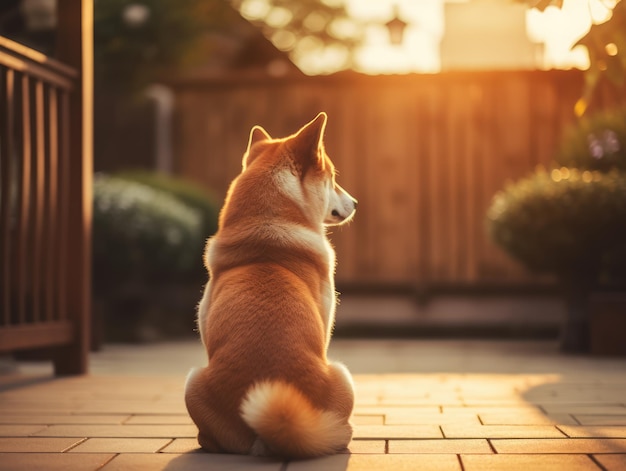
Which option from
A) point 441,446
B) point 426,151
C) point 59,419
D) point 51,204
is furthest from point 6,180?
point 426,151

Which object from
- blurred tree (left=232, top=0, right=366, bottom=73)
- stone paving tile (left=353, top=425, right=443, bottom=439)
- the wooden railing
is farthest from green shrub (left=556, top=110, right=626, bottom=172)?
blurred tree (left=232, top=0, right=366, bottom=73)

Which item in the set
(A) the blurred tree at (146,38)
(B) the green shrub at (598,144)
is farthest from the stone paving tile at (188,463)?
(A) the blurred tree at (146,38)

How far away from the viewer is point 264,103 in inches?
367

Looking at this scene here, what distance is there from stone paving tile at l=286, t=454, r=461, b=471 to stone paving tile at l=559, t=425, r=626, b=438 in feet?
1.98

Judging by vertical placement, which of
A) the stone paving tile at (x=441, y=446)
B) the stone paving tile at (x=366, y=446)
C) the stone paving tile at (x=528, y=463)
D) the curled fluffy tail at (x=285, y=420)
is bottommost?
the stone paving tile at (x=366, y=446)

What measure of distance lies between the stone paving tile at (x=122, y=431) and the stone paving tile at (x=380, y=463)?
70cm

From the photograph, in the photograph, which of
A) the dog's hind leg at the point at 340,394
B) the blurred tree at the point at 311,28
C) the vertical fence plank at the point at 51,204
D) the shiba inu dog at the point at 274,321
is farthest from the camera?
the blurred tree at the point at 311,28

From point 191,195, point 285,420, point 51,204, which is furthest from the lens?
point 191,195

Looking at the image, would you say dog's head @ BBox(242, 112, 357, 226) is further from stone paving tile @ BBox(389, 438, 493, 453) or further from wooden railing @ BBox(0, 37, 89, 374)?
wooden railing @ BBox(0, 37, 89, 374)

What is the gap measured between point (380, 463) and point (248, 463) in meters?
0.39

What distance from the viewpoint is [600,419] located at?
3.52m

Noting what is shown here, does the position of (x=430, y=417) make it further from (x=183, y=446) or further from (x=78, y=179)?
(x=78, y=179)

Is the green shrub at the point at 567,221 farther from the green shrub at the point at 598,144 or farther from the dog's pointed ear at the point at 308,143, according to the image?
the dog's pointed ear at the point at 308,143

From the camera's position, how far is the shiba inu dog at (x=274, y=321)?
107 inches
